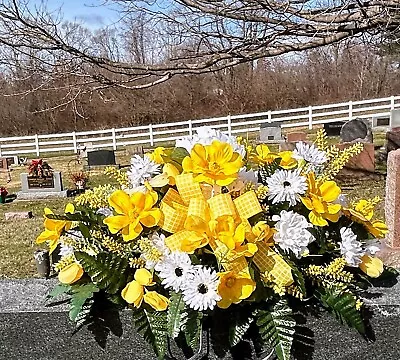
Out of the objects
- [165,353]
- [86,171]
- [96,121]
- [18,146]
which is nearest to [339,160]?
[165,353]

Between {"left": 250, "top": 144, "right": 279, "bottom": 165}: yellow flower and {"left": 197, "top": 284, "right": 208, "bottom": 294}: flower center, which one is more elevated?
{"left": 250, "top": 144, "right": 279, "bottom": 165}: yellow flower

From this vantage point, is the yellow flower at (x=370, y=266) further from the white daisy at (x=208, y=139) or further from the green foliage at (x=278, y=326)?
the white daisy at (x=208, y=139)

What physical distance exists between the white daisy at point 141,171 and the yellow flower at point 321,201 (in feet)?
1.33

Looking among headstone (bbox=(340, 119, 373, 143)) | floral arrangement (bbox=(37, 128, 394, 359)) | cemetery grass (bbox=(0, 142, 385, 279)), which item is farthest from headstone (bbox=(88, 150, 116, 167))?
floral arrangement (bbox=(37, 128, 394, 359))

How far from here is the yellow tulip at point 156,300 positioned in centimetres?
125

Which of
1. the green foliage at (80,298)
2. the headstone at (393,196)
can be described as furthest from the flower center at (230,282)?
the headstone at (393,196)

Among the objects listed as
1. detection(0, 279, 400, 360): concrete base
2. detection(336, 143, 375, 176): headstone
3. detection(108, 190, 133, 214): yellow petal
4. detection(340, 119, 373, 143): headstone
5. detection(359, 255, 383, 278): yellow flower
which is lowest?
detection(336, 143, 375, 176): headstone

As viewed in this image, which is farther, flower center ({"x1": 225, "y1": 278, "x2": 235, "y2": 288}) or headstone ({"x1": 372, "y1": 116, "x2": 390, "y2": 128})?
headstone ({"x1": 372, "y1": 116, "x2": 390, "y2": 128})

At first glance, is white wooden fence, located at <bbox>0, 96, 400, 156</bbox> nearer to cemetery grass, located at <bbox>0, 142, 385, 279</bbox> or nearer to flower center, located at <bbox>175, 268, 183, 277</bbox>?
cemetery grass, located at <bbox>0, 142, 385, 279</bbox>

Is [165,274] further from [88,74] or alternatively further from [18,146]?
[18,146]

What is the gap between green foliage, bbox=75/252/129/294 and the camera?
1.27 metres

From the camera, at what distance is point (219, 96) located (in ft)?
86.5

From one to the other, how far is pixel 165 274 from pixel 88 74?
5.30m

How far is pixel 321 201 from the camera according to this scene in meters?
1.32
